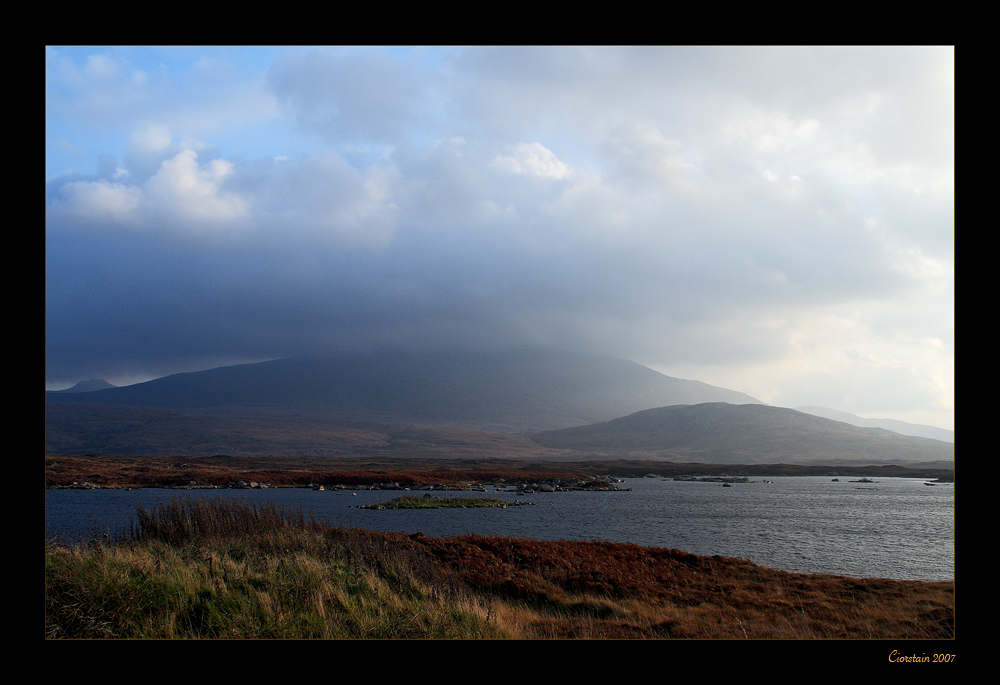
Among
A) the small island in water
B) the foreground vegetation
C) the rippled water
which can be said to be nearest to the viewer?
the foreground vegetation

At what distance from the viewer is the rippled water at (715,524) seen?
27469 mm

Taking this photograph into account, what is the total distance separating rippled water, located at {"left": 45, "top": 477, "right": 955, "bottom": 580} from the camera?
1081 inches

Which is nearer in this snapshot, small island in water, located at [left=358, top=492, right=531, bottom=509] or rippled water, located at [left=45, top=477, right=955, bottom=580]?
rippled water, located at [left=45, top=477, right=955, bottom=580]

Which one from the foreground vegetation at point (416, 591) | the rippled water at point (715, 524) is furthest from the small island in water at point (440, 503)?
the foreground vegetation at point (416, 591)

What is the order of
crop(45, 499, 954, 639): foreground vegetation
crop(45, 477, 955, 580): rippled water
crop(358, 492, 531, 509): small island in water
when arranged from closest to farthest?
crop(45, 499, 954, 639): foreground vegetation → crop(45, 477, 955, 580): rippled water → crop(358, 492, 531, 509): small island in water

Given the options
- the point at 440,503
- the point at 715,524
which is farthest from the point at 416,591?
the point at 440,503

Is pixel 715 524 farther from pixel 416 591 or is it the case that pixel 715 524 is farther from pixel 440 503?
pixel 416 591

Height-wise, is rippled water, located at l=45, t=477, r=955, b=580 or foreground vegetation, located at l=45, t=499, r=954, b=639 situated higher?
foreground vegetation, located at l=45, t=499, r=954, b=639

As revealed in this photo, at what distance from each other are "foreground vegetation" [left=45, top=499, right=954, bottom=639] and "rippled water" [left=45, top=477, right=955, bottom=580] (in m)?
5.28

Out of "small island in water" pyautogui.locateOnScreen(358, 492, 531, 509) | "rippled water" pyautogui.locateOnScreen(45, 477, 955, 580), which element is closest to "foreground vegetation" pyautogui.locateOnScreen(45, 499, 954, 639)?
"rippled water" pyautogui.locateOnScreen(45, 477, 955, 580)

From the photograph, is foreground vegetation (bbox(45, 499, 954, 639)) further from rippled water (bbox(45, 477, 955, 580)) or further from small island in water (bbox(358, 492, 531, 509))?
small island in water (bbox(358, 492, 531, 509))

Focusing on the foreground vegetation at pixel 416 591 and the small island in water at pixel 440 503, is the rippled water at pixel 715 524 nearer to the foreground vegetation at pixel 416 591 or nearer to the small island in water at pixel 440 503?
the small island in water at pixel 440 503

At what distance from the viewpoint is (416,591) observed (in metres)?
11.0

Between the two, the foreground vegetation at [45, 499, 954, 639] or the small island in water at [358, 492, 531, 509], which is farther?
the small island in water at [358, 492, 531, 509]
